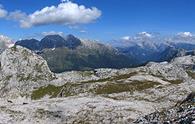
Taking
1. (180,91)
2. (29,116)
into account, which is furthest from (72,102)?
(180,91)

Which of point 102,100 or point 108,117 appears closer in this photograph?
point 108,117

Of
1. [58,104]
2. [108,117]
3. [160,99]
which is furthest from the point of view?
[160,99]

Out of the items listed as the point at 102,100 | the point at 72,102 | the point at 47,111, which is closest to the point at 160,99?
the point at 102,100

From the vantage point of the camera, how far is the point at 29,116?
12238 cm

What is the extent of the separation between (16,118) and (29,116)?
15.4ft

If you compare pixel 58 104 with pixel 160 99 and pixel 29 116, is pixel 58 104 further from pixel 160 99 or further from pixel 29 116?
pixel 160 99

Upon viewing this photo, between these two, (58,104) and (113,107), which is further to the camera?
(58,104)

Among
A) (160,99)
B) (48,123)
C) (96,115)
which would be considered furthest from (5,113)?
(160,99)

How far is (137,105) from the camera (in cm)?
12556

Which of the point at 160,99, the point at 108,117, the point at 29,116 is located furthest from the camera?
the point at 160,99

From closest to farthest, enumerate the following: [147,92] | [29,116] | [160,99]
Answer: [29,116], [160,99], [147,92]

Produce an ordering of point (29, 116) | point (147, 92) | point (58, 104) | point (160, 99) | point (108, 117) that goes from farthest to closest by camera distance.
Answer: point (147, 92) → point (160, 99) → point (58, 104) → point (29, 116) → point (108, 117)

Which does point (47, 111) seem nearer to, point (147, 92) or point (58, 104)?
point (58, 104)

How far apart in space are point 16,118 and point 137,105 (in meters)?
38.1
